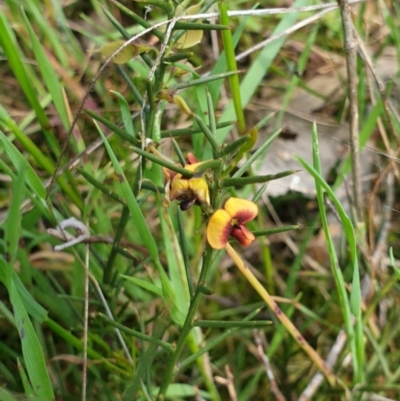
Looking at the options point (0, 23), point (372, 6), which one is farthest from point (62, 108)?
point (372, 6)

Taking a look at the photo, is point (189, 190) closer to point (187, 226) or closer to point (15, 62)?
point (15, 62)

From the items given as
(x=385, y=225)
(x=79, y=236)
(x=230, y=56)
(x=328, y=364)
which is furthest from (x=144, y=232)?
(x=385, y=225)

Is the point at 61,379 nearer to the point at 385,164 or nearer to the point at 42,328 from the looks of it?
the point at 42,328

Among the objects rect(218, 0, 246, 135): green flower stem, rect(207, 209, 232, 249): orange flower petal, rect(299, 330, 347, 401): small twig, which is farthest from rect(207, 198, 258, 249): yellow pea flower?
rect(299, 330, 347, 401): small twig

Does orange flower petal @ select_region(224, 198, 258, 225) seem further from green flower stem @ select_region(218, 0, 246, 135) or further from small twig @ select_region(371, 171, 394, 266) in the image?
small twig @ select_region(371, 171, 394, 266)

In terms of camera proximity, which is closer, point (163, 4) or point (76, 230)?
point (163, 4)

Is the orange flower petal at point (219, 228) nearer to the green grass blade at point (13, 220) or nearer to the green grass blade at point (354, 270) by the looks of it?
the green grass blade at point (354, 270)

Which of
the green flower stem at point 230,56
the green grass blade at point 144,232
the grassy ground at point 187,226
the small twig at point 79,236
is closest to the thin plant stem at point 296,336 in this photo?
the grassy ground at point 187,226
